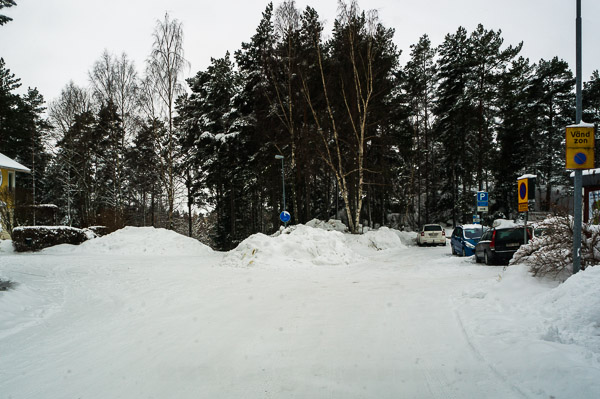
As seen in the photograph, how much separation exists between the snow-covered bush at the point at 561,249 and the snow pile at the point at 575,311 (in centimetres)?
177

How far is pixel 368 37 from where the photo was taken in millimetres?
23094

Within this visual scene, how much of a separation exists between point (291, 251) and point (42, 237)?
533 inches

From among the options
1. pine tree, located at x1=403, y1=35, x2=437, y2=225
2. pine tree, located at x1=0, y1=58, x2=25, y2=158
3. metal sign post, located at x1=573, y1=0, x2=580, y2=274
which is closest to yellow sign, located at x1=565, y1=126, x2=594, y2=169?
metal sign post, located at x1=573, y1=0, x2=580, y2=274

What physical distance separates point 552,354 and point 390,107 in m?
24.8

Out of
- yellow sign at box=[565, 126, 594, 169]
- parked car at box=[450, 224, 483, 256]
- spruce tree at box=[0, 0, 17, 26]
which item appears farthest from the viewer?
parked car at box=[450, 224, 483, 256]

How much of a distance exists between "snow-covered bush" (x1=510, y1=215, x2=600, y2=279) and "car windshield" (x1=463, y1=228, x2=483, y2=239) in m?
11.0

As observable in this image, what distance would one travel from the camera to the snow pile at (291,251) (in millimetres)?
14219

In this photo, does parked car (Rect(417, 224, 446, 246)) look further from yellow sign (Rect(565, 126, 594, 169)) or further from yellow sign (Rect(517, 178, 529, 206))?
yellow sign (Rect(565, 126, 594, 169))

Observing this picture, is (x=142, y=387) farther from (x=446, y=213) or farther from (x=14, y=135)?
(x=446, y=213)

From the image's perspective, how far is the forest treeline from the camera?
24.0m

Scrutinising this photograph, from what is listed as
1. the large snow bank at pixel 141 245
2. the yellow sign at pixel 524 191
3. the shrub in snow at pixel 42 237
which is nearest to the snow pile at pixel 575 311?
the yellow sign at pixel 524 191

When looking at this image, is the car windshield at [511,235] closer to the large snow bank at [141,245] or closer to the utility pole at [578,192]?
the utility pole at [578,192]

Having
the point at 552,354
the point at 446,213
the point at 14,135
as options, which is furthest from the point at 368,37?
the point at 14,135

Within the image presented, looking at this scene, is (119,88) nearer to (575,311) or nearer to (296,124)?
(296,124)
